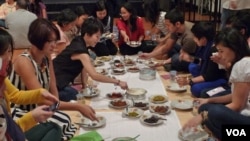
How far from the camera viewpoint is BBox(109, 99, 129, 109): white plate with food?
294cm

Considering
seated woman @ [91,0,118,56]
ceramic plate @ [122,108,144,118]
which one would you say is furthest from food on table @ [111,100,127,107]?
seated woman @ [91,0,118,56]

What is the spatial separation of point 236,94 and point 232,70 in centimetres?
17

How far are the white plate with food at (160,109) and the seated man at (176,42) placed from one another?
4.05 ft

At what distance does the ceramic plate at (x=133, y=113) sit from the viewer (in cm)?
276

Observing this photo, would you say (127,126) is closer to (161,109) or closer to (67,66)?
(161,109)

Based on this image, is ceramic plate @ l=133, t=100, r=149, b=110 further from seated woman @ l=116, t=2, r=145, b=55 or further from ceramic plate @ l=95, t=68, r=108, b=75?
seated woman @ l=116, t=2, r=145, b=55

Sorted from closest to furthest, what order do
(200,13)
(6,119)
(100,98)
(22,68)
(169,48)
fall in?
(6,119)
(22,68)
(100,98)
(169,48)
(200,13)

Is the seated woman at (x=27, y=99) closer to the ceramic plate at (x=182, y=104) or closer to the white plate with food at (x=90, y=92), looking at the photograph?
the white plate with food at (x=90, y=92)

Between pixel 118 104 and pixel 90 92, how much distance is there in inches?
14.6

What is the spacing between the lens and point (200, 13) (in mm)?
7891

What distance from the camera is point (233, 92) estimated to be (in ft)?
8.18

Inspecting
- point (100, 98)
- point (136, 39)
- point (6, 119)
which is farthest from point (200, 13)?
point (6, 119)

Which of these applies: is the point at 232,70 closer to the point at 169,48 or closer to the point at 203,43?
the point at 203,43

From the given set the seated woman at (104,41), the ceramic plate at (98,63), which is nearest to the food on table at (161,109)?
the ceramic plate at (98,63)
